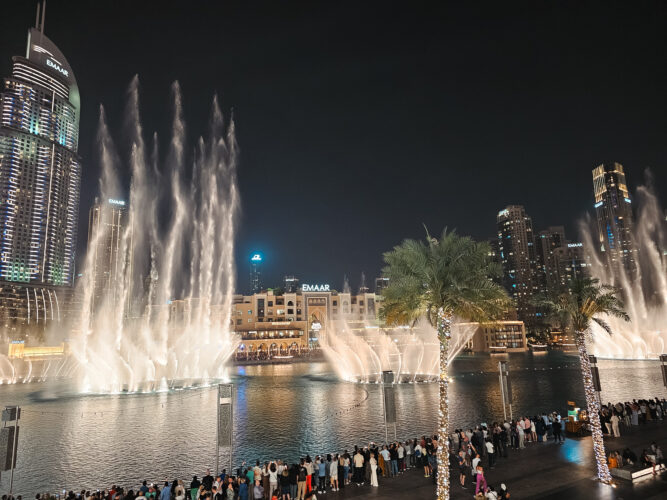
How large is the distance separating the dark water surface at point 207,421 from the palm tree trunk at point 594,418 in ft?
40.8

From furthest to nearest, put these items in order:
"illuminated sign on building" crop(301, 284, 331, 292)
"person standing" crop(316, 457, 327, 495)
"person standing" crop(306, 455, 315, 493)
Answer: "illuminated sign on building" crop(301, 284, 331, 292) → "person standing" crop(316, 457, 327, 495) → "person standing" crop(306, 455, 315, 493)

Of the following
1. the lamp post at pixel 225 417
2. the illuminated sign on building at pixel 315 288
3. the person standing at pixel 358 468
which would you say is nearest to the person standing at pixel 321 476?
the person standing at pixel 358 468

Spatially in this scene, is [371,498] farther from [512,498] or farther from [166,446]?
[166,446]

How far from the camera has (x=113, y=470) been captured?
2191 centimetres

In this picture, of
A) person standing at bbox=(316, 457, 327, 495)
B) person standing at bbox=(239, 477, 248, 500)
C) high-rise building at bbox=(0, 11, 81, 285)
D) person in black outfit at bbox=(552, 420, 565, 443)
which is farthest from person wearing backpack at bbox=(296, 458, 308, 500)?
high-rise building at bbox=(0, 11, 81, 285)

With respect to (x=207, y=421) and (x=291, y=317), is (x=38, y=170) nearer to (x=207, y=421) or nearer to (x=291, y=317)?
(x=291, y=317)

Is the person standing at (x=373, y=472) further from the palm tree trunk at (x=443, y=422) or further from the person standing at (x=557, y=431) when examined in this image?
the person standing at (x=557, y=431)

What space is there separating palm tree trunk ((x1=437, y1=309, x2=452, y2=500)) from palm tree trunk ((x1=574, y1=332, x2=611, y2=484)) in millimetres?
5899

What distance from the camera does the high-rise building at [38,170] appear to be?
517 feet

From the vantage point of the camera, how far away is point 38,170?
550 ft

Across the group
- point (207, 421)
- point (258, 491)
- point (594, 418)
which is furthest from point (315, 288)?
point (258, 491)

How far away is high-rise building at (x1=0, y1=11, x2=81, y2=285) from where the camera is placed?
157500mm

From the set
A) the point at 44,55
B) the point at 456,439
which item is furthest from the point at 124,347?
the point at 44,55

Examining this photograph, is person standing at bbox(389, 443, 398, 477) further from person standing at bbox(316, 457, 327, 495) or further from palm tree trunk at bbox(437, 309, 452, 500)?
palm tree trunk at bbox(437, 309, 452, 500)
